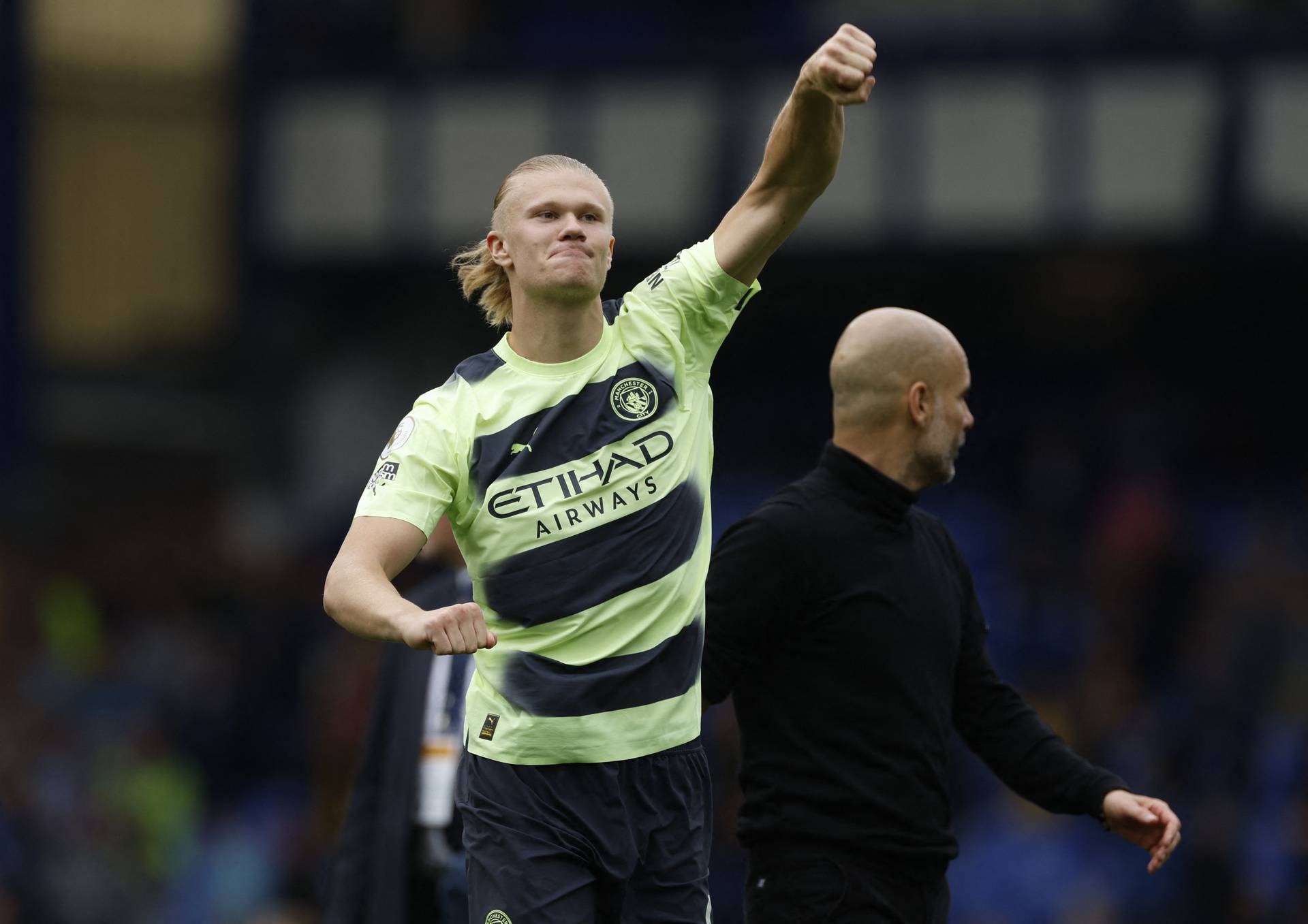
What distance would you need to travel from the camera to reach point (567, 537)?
Result: 3881 millimetres

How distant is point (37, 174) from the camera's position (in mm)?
16969

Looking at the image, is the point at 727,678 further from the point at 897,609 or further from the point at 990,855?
the point at 990,855

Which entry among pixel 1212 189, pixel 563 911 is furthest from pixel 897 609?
pixel 1212 189

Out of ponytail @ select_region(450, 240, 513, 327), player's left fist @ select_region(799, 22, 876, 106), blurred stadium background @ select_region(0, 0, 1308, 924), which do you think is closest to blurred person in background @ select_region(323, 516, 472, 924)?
ponytail @ select_region(450, 240, 513, 327)

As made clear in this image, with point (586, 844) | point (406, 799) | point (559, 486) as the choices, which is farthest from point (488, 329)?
point (586, 844)

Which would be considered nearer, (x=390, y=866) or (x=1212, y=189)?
(x=390, y=866)

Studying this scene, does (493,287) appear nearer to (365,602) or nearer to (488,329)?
(365,602)

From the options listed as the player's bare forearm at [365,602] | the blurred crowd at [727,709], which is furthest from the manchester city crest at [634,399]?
the blurred crowd at [727,709]

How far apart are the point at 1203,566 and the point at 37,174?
34.5 feet

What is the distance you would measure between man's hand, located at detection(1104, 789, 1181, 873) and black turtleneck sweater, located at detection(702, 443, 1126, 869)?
52mm

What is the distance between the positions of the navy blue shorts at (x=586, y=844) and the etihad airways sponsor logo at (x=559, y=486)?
1.71ft

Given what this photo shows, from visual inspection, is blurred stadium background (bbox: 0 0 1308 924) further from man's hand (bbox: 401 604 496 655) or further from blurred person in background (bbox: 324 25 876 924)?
man's hand (bbox: 401 604 496 655)

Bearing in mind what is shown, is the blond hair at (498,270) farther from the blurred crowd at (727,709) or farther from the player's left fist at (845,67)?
the blurred crowd at (727,709)

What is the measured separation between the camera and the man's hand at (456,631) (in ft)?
10.6
